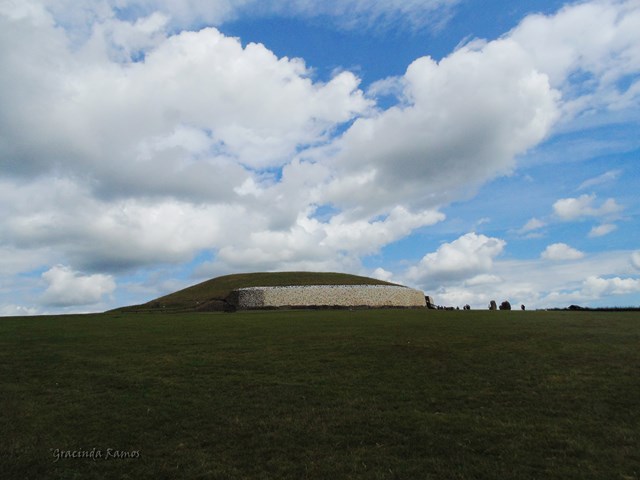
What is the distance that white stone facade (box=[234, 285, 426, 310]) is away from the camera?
79.4 meters

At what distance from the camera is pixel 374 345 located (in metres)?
22.0

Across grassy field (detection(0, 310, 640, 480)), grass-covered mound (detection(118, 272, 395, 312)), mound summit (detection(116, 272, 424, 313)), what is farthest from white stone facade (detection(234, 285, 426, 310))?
grassy field (detection(0, 310, 640, 480))

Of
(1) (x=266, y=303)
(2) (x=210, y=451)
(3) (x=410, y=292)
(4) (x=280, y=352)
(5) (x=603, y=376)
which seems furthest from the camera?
(3) (x=410, y=292)

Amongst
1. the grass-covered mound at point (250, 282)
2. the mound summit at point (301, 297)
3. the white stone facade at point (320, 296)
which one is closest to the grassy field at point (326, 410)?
the mound summit at point (301, 297)

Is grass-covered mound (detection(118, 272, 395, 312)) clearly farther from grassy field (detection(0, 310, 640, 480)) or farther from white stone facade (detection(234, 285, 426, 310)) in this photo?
grassy field (detection(0, 310, 640, 480))

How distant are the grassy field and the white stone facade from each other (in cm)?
5699

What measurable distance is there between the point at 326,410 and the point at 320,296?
6929 centimetres

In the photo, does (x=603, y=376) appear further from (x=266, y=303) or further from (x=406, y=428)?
(x=266, y=303)

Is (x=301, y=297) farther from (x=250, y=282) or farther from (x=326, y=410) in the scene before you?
(x=326, y=410)

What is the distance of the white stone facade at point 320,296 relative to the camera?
79.4 m

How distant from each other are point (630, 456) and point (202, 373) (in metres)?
13.2

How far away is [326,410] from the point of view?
1291 centimetres

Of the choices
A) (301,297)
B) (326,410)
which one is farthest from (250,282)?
(326,410)

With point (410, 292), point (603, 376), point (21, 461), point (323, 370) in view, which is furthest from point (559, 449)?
point (410, 292)
